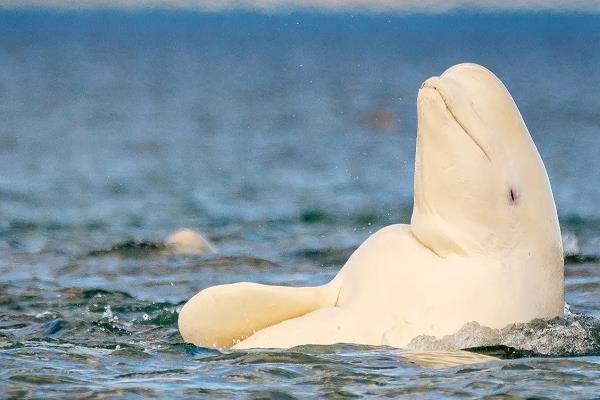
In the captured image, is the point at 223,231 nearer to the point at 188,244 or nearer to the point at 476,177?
the point at 188,244

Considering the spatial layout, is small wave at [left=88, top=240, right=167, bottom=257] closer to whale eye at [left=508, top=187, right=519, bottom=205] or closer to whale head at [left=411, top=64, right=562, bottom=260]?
whale head at [left=411, top=64, right=562, bottom=260]

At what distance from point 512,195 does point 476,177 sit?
0.24 meters

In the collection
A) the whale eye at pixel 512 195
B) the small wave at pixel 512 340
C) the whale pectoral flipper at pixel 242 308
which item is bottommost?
the small wave at pixel 512 340

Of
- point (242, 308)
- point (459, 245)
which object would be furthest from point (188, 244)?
point (459, 245)

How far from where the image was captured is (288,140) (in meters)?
48.0

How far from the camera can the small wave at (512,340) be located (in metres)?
9.02

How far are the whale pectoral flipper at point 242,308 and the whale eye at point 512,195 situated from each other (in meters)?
1.14

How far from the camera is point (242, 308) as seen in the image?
9.45 metres

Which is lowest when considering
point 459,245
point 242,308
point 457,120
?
point 242,308

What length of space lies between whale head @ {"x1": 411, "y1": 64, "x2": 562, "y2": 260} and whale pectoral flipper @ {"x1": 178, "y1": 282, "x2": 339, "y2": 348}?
76 centimetres

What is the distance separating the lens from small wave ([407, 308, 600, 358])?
29.6ft

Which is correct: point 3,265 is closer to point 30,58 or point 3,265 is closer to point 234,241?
point 234,241

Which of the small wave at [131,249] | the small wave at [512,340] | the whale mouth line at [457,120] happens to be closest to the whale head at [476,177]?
the whale mouth line at [457,120]

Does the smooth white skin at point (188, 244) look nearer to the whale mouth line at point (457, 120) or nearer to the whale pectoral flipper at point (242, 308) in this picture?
the whale pectoral flipper at point (242, 308)
